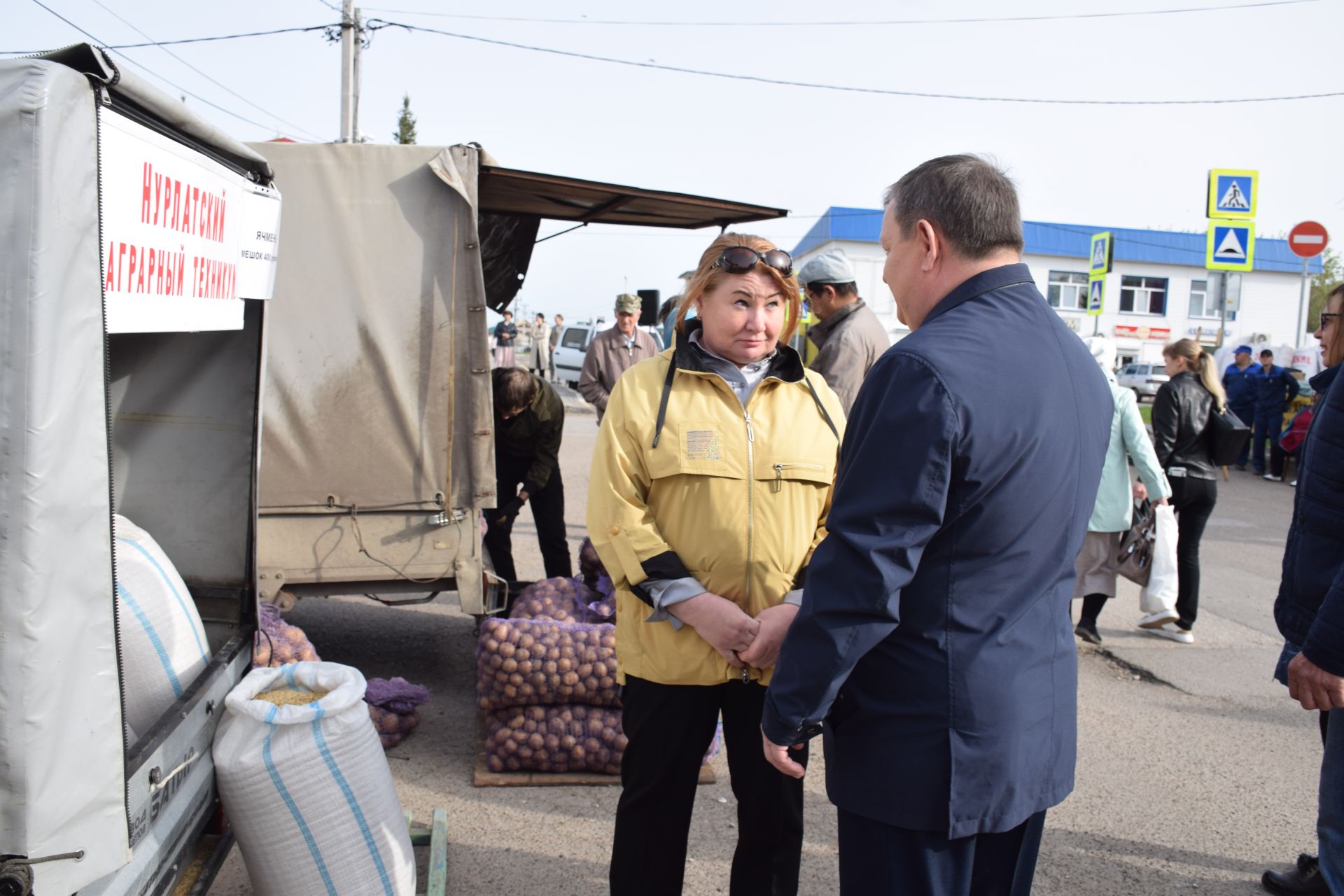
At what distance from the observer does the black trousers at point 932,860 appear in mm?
1932

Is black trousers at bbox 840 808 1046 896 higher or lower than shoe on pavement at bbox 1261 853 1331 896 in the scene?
higher

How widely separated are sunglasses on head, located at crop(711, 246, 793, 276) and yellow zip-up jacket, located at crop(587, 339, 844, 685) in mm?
268

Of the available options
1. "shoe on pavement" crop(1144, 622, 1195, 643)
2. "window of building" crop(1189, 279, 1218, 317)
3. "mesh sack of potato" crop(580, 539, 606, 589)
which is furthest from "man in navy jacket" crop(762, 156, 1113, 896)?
"window of building" crop(1189, 279, 1218, 317)

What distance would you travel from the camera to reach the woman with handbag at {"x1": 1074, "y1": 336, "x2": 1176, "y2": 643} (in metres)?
5.90

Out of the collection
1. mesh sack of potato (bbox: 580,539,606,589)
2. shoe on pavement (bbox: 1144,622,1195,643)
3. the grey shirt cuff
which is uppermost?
the grey shirt cuff

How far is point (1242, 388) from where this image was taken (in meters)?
16.8

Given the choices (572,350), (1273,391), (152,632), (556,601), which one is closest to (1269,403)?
(1273,391)

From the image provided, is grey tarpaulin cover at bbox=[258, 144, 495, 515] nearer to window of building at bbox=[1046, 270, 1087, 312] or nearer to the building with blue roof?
the building with blue roof

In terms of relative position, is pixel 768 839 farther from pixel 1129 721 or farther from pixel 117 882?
pixel 1129 721

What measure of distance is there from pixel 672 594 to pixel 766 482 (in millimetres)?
382

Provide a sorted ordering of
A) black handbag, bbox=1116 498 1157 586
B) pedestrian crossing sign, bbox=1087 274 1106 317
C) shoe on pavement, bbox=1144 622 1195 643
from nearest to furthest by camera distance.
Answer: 1. black handbag, bbox=1116 498 1157 586
2. shoe on pavement, bbox=1144 622 1195 643
3. pedestrian crossing sign, bbox=1087 274 1106 317

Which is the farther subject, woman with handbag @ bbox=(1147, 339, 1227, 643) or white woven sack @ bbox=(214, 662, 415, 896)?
woman with handbag @ bbox=(1147, 339, 1227, 643)

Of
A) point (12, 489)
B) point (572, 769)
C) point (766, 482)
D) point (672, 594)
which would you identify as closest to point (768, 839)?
point (672, 594)

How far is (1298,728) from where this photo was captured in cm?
514
